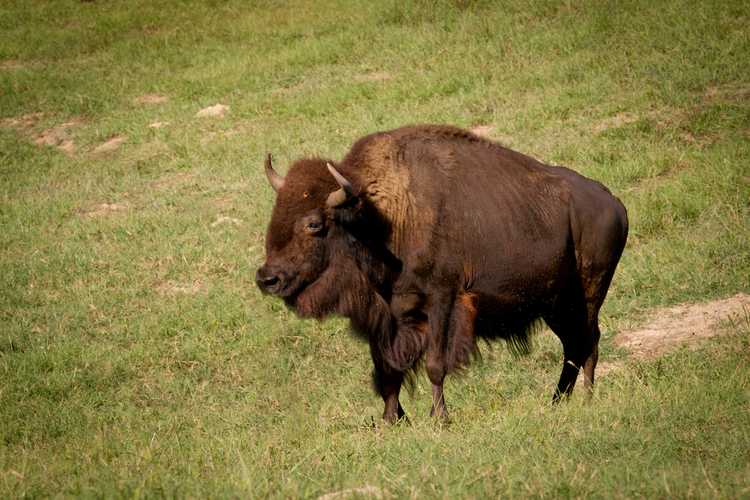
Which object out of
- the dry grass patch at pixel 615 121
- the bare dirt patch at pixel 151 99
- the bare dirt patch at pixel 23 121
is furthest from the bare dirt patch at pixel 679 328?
the bare dirt patch at pixel 23 121

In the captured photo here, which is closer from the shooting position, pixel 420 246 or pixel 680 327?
pixel 420 246

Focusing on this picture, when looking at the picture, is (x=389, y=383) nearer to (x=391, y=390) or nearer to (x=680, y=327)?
(x=391, y=390)

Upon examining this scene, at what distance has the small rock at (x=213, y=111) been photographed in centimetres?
1633

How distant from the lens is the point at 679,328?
26.8 ft

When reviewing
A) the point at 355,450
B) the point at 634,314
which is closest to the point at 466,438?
the point at 355,450

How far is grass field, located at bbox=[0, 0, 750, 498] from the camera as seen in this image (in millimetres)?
4695

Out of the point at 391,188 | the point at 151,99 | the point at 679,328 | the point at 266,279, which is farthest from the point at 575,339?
the point at 151,99

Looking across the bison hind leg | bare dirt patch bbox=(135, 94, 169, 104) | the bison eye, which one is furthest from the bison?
bare dirt patch bbox=(135, 94, 169, 104)

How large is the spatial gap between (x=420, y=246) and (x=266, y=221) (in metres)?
5.45

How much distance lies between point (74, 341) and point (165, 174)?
5662 mm

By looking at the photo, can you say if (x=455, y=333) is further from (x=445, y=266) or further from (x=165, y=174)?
(x=165, y=174)

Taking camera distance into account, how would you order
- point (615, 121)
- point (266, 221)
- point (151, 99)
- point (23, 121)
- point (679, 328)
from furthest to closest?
1. point (151, 99)
2. point (23, 121)
3. point (615, 121)
4. point (266, 221)
5. point (679, 328)

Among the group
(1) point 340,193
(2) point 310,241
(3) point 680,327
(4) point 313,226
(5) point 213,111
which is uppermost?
(1) point 340,193

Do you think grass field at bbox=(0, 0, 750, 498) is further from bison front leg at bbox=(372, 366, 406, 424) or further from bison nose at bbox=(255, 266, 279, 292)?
bison nose at bbox=(255, 266, 279, 292)
